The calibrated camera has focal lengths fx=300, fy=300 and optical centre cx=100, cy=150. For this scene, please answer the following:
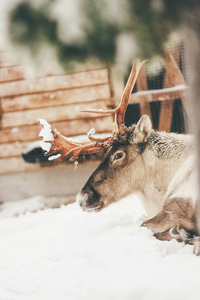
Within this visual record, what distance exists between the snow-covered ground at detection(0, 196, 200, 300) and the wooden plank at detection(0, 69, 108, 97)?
2.88m

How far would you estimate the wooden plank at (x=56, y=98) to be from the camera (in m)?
5.56

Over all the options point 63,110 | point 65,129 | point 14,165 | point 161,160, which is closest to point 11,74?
point 63,110

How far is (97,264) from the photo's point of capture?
227cm

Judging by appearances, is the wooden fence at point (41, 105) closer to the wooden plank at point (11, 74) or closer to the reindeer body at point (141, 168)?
the wooden plank at point (11, 74)

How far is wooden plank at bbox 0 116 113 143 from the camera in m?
5.57

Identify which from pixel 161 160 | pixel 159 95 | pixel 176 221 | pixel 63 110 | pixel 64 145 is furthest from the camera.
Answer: pixel 63 110

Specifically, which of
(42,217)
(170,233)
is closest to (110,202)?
(170,233)

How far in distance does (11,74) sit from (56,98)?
1056 mm

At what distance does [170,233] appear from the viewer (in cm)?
243

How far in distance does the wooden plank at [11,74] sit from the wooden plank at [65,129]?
976mm

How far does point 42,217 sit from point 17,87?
2728 millimetres

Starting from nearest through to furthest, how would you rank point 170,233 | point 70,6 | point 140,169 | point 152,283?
1. point 70,6
2. point 152,283
3. point 170,233
4. point 140,169

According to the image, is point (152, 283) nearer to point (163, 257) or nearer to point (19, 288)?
point (163, 257)

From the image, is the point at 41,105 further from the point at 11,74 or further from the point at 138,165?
the point at 138,165
